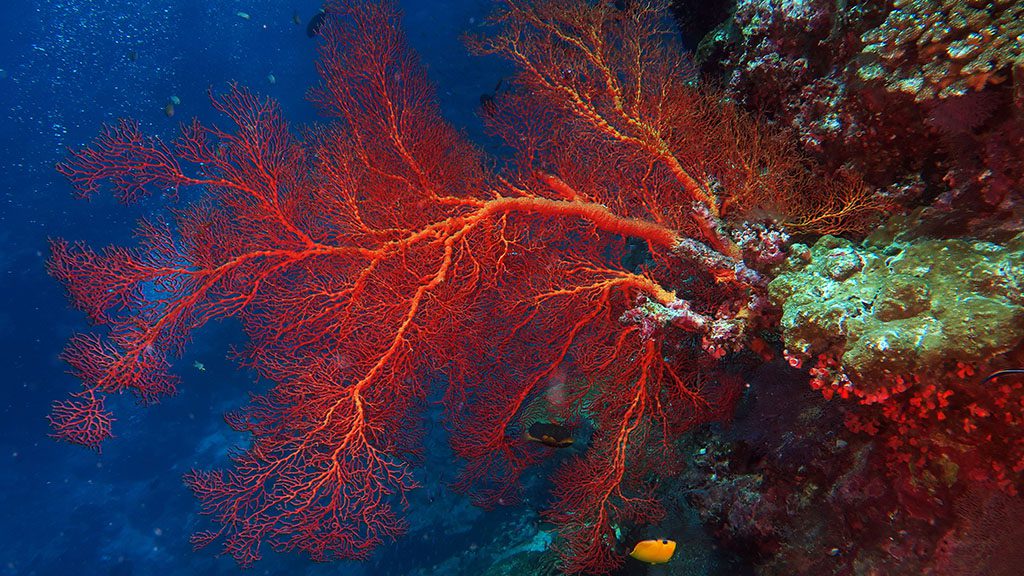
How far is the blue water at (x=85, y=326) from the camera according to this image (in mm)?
15848

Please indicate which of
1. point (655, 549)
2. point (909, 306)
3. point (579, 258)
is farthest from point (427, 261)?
point (655, 549)

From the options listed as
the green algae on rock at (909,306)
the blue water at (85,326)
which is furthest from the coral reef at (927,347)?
the blue water at (85,326)

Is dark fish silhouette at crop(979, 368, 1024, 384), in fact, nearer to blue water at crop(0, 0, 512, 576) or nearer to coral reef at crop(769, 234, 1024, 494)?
coral reef at crop(769, 234, 1024, 494)

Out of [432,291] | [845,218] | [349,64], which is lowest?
[432,291]

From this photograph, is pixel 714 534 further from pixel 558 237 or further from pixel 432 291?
pixel 432 291

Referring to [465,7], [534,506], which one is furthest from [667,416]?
[465,7]

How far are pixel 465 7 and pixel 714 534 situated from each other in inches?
800

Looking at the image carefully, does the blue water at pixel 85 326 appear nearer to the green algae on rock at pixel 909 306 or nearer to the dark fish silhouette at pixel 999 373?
the green algae on rock at pixel 909 306

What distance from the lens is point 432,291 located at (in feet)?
13.3

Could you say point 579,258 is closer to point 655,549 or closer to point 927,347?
point 927,347

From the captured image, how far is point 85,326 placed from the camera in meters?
20.6

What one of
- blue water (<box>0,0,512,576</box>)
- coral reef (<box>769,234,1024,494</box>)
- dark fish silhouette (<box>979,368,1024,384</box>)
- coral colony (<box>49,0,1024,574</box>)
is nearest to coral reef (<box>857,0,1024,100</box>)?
coral colony (<box>49,0,1024,574</box>)

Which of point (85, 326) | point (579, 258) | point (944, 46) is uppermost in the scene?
point (944, 46)

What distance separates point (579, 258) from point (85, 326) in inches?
1009
